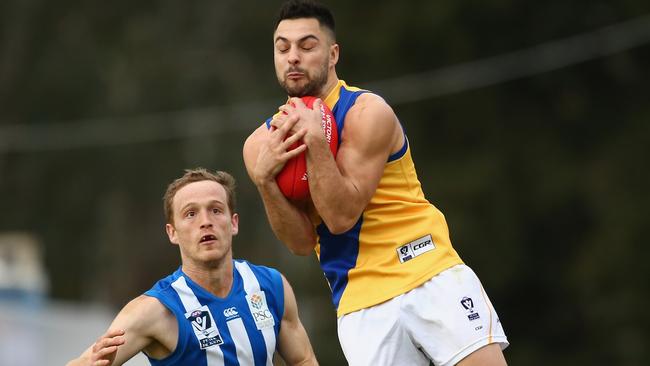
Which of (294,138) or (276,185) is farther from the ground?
(294,138)

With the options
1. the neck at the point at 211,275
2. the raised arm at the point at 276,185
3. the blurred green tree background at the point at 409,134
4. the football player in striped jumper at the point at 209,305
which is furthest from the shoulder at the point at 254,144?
the blurred green tree background at the point at 409,134

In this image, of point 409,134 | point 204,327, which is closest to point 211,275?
point 204,327

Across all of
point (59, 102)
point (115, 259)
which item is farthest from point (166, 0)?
point (115, 259)

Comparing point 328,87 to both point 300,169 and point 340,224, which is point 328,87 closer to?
point 300,169

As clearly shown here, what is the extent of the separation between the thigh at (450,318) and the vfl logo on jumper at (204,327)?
0.96 meters

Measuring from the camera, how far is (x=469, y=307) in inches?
252

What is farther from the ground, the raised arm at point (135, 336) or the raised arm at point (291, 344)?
the raised arm at point (135, 336)

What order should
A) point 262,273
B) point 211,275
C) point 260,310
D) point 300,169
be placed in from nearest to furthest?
1. point 300,169
2. point 211,275
3. point 260,310
4. point 262,273

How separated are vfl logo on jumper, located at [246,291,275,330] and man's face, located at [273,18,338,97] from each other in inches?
42.9

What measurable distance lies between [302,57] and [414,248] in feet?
3.37

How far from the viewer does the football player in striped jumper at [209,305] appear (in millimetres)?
6609

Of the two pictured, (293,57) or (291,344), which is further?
(291,344)

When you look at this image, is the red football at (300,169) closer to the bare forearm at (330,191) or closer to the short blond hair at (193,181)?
the bare forearm at (330,191)

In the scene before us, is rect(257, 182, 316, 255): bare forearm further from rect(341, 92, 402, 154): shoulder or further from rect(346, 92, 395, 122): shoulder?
rect(346, 92, 395, 122): shoulder
